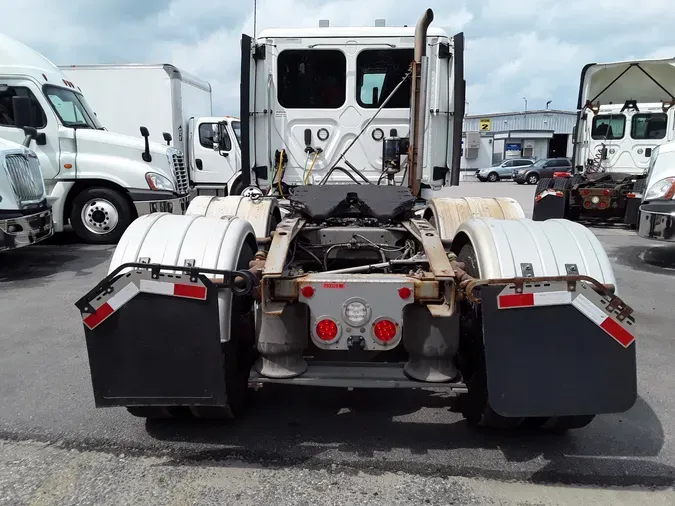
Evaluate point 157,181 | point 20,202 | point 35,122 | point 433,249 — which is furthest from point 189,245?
point 35,122

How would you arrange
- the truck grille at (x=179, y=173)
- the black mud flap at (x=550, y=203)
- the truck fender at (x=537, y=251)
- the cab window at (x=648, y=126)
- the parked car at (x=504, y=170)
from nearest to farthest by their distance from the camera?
the truck fender at (x=537, y=251)
the truck grille at (x=179, y=173)
the black mud flap at (x=550, y=203)
the cab window at (x=648, y=126)
the parked car at (x=504, y=170)

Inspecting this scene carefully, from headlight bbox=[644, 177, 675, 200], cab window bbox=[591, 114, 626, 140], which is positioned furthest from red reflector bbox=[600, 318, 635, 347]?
cab window bbox=[591, 114, 626, 140]

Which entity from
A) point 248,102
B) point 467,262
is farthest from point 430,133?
point 467,262

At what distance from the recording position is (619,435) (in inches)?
134

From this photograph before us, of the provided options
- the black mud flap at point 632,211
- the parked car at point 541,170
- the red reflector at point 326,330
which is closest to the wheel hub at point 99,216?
the red reflector at point 326,330

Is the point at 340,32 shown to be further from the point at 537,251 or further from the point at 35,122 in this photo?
the point at 35,122

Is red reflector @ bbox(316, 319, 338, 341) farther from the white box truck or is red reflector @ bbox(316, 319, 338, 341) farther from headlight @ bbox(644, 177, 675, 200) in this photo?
the white box truck

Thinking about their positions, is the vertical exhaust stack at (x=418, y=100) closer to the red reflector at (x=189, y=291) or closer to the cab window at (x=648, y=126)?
the red reflector at (x=189, y=291)

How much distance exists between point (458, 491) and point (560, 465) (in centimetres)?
65

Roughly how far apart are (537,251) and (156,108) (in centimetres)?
1254

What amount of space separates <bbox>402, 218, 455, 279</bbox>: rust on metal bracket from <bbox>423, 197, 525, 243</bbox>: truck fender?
389 millimetres

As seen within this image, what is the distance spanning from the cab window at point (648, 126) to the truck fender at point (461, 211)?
34.5 feet

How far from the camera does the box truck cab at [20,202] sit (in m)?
7.46

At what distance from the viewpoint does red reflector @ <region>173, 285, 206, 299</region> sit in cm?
274
